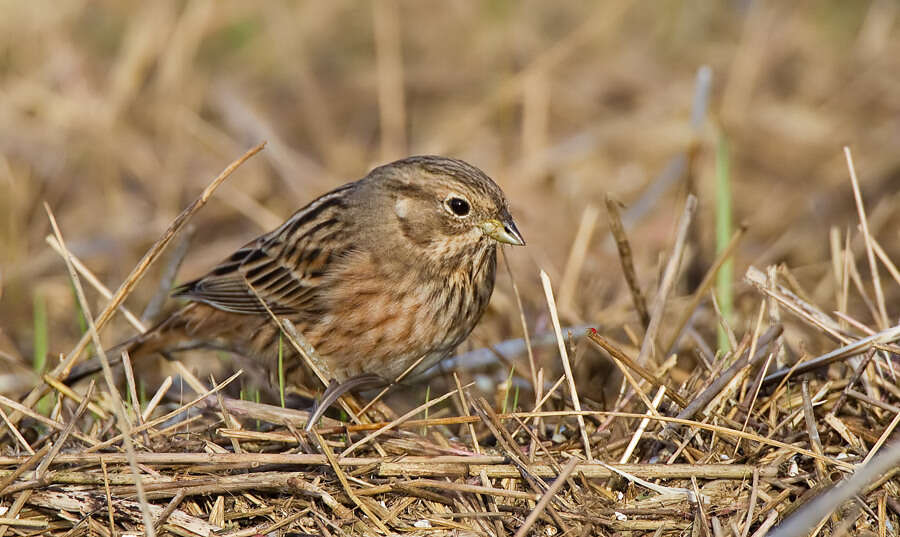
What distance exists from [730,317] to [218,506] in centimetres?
256

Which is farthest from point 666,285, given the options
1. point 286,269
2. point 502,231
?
point 286,269

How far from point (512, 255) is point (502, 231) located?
2273mm

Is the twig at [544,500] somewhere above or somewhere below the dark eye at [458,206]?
below

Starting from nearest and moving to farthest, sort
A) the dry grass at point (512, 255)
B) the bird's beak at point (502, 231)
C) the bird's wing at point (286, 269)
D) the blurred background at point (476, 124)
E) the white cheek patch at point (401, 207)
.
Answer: the dry grass at point (512, 255), the bird's beak at point (502, 231), the white cheek patch at point (401, 207), the bird's wing at point (286, 269), the blurred background at point (476, 124)

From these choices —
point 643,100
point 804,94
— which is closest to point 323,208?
point 643,100

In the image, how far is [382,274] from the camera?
171 inches

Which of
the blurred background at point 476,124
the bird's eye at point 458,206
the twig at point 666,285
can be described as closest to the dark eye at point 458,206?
the bird's eye at point 458,206

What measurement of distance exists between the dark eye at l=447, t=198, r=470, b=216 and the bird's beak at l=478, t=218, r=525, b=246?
84 mm

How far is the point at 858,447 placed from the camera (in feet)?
11.5

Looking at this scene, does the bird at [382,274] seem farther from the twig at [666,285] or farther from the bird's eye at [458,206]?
the twig at [666,285]

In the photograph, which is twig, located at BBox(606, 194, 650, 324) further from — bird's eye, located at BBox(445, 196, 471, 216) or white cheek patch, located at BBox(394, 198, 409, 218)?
white cheek patch, located at BBox(394, 198, 409, 218)

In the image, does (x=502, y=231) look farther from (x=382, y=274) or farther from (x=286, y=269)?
(x=286, y=269)

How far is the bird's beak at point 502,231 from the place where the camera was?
407cm

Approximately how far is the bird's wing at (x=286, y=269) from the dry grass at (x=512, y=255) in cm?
24
